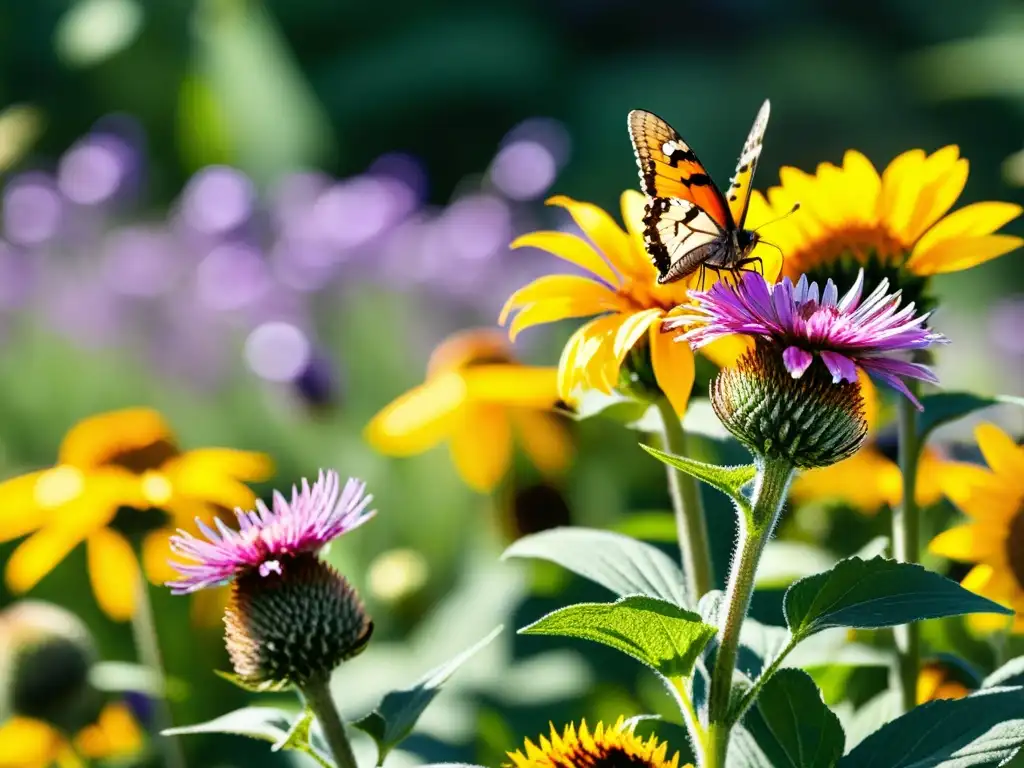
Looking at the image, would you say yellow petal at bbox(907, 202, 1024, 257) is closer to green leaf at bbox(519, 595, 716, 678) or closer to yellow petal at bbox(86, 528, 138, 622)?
green leaf at bbox(519, 595, 716, 678)

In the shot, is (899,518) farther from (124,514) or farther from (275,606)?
(124,514)

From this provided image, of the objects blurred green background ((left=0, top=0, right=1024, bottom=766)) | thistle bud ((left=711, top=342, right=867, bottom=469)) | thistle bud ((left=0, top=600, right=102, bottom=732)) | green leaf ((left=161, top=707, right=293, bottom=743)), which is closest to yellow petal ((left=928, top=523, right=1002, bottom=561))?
blurred green background ((left=0, top=0, right=1024, bottom=766))

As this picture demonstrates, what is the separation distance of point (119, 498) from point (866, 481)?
535 mm

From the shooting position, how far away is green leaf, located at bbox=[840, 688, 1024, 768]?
50 cm

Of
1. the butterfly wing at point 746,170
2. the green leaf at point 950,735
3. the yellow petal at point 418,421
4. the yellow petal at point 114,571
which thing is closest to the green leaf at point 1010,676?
the green leaf at point 950,735

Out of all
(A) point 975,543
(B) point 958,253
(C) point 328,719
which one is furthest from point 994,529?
(C) point 328,719

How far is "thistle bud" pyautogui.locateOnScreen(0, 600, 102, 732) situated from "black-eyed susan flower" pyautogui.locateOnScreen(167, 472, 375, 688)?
39 centimetres

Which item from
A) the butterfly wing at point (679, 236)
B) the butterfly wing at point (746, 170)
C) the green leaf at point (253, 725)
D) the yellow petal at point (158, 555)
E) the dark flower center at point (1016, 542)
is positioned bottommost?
the dark flower center at point (1016, 542)

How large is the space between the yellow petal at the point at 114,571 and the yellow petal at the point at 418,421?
0.22 metres

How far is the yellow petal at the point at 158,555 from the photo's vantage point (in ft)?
3.44

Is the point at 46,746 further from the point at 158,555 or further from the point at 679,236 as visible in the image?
the point at 679,236

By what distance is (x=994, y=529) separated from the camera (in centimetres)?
74

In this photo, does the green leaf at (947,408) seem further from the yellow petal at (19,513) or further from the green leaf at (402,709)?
the yellow petal at (19,513)

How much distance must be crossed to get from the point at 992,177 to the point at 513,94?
5.29ft
